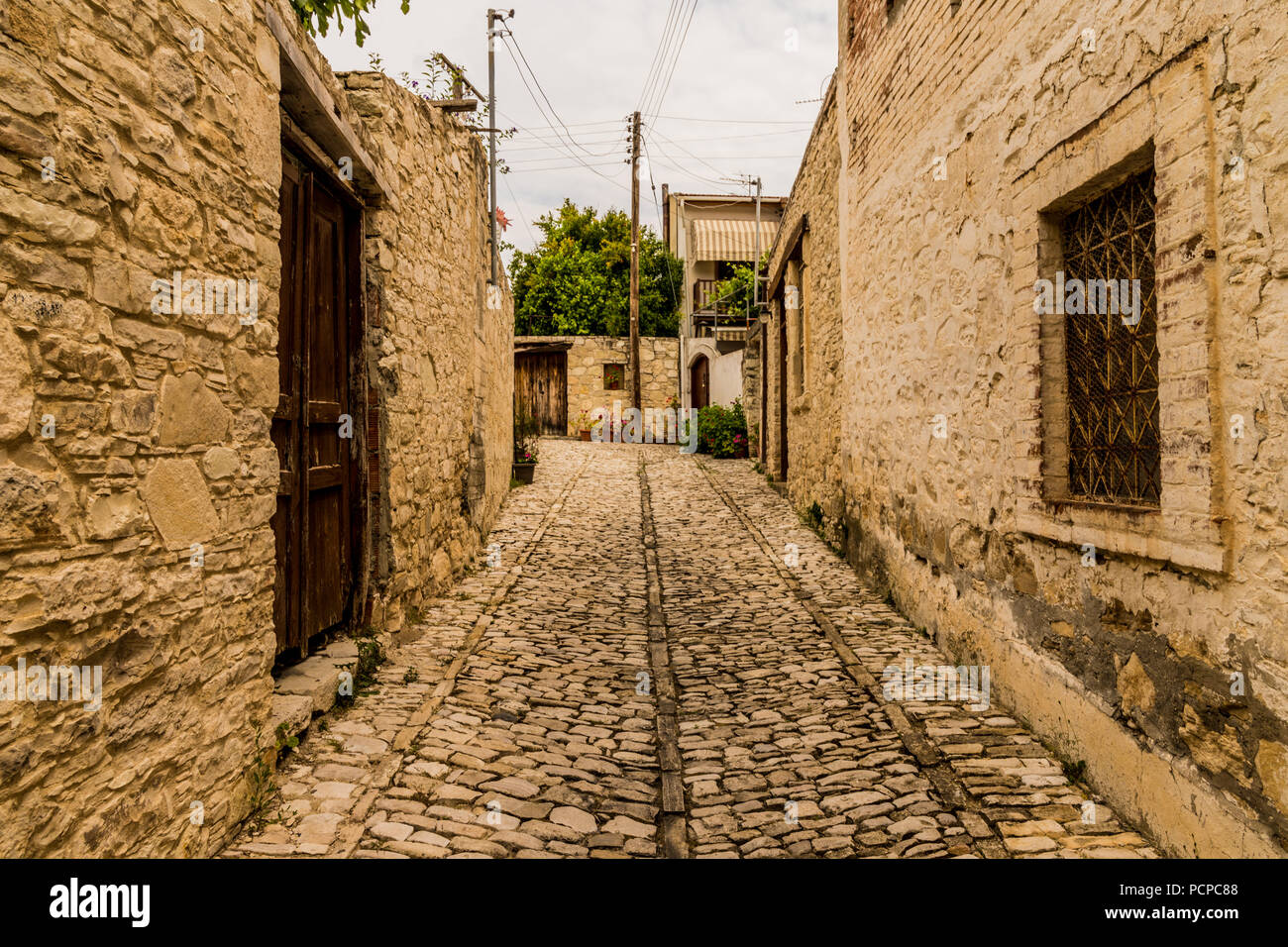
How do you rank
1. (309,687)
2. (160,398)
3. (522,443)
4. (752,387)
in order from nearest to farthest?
(160,398) < (309,687) < (522,443) < (752,387)

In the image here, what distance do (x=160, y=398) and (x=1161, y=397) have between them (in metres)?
3.53

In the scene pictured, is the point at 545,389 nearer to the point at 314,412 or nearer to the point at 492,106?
the point at 492,106

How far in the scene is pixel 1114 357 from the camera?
3596 millimetres

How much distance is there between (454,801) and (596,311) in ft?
76.5

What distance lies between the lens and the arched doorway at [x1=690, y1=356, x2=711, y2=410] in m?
21.8

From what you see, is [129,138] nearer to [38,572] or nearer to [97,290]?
[97,290]

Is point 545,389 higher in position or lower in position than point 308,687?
higher

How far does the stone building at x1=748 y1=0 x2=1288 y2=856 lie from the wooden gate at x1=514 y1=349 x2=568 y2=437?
16.1 metres

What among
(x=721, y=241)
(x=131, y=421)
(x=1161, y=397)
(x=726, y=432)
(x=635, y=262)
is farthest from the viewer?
(x=721, y=241)

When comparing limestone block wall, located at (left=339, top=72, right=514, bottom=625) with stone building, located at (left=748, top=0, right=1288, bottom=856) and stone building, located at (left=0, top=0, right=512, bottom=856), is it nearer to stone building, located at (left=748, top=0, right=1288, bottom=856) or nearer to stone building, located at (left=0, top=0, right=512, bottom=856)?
stone building, located at (left=0, top=0, right=512, bottom=856)

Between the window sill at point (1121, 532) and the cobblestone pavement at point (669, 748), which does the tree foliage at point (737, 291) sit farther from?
the window sill at point (1121, 532)

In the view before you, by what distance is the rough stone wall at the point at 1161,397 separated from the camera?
2.54m

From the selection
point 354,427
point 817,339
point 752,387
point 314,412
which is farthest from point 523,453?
point 314,412

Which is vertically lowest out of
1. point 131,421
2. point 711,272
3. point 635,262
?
point 131,421
